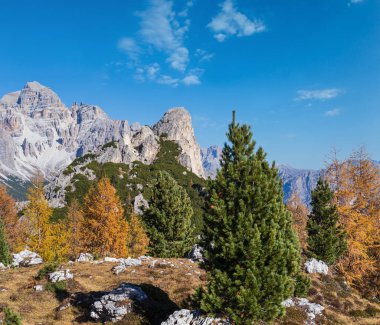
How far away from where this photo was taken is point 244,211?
48.1 ft

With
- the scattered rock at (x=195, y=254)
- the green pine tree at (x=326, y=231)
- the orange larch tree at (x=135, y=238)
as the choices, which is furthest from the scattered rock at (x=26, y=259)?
the green pine tree at (x=326, y=231)

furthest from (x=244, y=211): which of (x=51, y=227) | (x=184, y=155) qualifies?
(x=184, y=155)

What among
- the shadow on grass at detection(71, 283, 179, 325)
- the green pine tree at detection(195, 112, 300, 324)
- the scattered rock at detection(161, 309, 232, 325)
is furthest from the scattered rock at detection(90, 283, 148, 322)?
the green pine tree at detection(195, 112, 300, 324)

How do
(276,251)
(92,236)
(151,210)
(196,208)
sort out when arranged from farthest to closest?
(196,208), (92,236), (151,210), (276,251)

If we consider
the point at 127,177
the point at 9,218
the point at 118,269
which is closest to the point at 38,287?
the point at 118,269

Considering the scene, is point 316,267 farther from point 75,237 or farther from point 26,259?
point 75,237

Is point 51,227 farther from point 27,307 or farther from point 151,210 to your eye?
point 27,307

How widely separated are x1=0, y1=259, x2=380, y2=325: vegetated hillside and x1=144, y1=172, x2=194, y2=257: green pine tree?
208cm

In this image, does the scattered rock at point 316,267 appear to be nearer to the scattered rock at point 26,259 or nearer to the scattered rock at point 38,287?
the scattered rock at point 38,287

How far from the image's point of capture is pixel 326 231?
3378cm

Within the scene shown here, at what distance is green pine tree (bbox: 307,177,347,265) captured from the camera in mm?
33781

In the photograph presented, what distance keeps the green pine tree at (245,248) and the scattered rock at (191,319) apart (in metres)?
0.47

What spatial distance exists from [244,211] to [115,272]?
68.8ft

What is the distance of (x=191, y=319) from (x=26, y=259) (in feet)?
105
